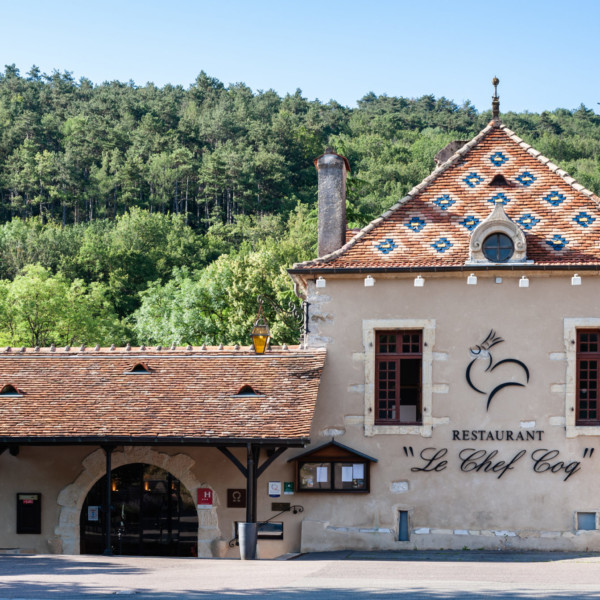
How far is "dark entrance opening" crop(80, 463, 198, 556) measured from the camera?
18.1 metres

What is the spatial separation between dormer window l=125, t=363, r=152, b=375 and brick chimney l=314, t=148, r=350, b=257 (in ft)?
13.1

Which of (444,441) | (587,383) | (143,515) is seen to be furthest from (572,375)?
(143,515)

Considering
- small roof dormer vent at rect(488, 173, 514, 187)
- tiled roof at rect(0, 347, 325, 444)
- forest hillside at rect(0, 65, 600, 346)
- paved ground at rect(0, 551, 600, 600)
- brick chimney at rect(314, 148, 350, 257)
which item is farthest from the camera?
forest hillside at rect(0, 65, 600, 346)

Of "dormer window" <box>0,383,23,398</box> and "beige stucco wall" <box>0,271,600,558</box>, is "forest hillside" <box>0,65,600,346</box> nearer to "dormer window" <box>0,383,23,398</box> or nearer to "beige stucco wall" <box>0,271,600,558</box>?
"beige stucco wall" <box>0,271,600,558</box>

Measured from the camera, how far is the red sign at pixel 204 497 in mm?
17672

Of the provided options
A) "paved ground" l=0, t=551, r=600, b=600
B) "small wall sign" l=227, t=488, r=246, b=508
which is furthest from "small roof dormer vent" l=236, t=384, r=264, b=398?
"paved ground" l=0, t=551, r=600, b=600

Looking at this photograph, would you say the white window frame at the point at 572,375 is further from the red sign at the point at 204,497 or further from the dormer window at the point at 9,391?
the dormer window at the point at 9,391

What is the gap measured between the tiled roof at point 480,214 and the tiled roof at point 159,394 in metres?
2.13

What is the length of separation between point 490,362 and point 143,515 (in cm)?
711

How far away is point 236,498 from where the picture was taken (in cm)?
1764

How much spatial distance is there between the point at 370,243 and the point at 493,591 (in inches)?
315

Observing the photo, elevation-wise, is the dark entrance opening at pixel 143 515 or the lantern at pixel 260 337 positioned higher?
the lantern at pixel 260 337

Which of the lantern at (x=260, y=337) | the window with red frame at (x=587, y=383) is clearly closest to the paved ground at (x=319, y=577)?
the window with red frame at (x=587, y=383)

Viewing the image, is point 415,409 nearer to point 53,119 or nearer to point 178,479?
point 178,479
